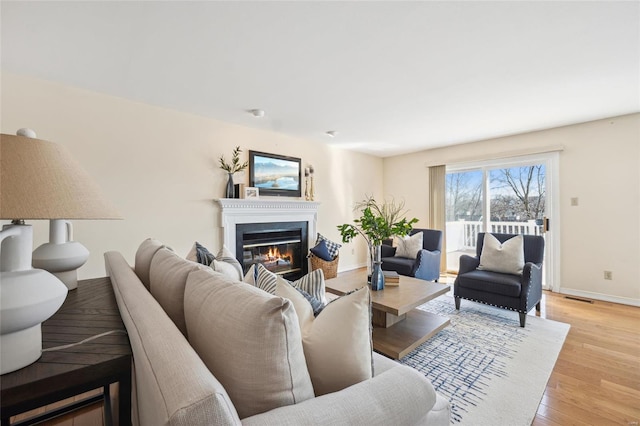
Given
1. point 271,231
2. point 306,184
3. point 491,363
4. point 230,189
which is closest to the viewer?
point 491,363

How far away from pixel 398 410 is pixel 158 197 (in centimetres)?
323

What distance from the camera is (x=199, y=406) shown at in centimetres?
45

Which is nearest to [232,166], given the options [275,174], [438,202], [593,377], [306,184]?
[275,174]

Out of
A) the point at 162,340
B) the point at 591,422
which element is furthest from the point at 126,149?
the point at 591,422

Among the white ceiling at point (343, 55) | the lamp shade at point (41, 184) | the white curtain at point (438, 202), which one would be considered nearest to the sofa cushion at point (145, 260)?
the lamp shade at point (41, 184)

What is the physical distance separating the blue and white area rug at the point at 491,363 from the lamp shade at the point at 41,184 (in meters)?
2.00

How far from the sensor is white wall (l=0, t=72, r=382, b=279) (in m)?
2.52

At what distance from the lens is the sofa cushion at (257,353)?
25.4 inches

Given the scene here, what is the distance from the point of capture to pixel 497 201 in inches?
179

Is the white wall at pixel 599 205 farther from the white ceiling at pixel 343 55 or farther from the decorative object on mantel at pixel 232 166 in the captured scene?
the decorative object on mantel at pixel 232 166

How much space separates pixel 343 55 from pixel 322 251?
9.58 feet

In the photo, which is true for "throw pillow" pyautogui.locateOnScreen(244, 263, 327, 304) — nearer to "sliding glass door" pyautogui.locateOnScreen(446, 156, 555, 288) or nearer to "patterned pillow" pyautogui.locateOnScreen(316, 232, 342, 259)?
"patterned pillow" pyautogui.locateOnScreen(316, 232, 342, 259)

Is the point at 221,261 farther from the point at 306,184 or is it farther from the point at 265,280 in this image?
the point at 306,184

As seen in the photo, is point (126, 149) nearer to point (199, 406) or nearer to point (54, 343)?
point (54, 343)
